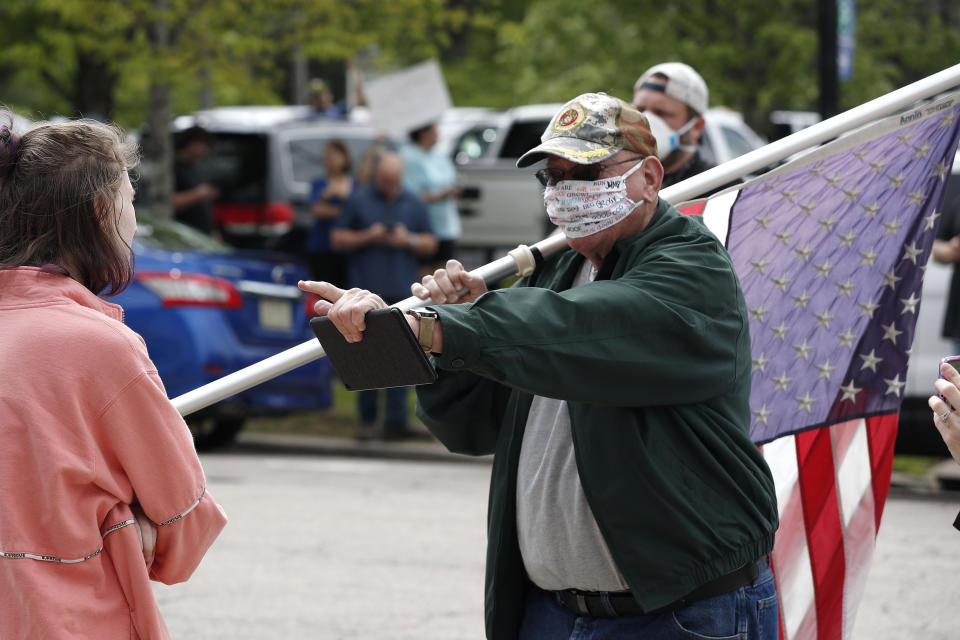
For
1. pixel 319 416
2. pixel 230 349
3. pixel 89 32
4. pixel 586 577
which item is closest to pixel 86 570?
pixel 586 577

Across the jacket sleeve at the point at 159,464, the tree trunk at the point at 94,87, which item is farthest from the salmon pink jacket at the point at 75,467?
the tree trunk at the point at 94,87

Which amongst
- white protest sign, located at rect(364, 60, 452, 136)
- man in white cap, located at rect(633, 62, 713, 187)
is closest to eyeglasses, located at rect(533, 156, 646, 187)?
man in white cap, located at rect(633, 62, 713, 187)

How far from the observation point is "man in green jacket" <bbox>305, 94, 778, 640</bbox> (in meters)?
2.51

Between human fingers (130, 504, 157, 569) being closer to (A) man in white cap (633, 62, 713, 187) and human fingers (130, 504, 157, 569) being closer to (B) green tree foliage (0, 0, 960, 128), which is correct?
(A) man in white cap (633, 62, 713, 187)

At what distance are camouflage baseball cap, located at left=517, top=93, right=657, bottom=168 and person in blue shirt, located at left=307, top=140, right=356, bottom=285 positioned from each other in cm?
873

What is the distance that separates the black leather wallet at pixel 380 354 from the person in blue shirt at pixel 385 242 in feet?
26.8

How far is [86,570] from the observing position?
7.82 ft

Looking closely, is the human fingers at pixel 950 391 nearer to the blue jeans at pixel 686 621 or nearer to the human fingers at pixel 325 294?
the blue jeans at pixel 686 621

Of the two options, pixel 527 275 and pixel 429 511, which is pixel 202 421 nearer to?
pixel 429 511

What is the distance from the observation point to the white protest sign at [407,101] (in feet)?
41.4

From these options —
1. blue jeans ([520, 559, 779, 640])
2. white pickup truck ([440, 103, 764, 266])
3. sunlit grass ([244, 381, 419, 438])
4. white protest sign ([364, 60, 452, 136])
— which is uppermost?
blue jeans ([520, 559, 779, 640])

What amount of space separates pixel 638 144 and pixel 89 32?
11.7 m

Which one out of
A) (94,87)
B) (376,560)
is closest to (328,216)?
(376,560)

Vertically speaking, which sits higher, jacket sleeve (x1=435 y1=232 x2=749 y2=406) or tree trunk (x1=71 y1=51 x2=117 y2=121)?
jacket sleeve (x1=435 y1=232 x2=749 y2=406)
